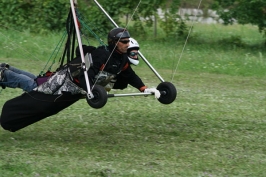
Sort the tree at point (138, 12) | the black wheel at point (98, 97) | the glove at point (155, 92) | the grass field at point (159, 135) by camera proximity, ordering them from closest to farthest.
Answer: the grass field at point (159, 135)
the black wheel at point (98, 97)
the glove at point (155, 92)
the tree at point (138, 12)

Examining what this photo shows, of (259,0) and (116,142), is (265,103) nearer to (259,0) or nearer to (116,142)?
(116,142)

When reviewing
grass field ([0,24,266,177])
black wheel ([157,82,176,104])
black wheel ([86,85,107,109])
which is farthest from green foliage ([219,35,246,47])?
black wheel ([86,85,107,109])

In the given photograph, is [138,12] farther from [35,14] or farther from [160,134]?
[160,134]

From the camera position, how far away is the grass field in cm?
691

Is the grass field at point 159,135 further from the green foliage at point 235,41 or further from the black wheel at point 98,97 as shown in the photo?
the green foliage at point 235,41

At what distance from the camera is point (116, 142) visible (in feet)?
26.2

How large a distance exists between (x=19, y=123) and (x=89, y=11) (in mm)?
11330

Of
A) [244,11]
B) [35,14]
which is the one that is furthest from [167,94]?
[35,14]

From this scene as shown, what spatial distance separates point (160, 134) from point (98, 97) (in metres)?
1.53

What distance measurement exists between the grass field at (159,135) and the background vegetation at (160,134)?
0.01m

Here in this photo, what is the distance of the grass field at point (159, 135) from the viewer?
691 cm

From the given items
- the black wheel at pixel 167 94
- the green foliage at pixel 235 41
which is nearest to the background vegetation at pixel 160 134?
the black wheel at pixel 167 94

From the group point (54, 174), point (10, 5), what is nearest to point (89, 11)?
point (10, 5)

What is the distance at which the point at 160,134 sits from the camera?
8.53 metres
